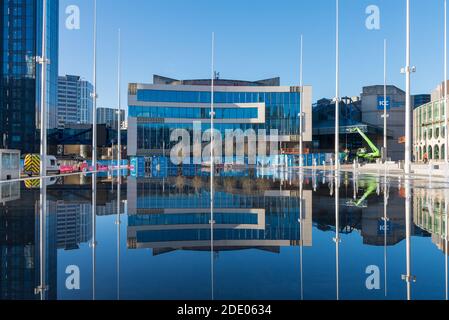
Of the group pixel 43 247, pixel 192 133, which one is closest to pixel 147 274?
pixel 43 247

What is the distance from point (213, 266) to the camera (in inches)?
255

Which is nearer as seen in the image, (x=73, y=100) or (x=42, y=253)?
(x=42, y=253)

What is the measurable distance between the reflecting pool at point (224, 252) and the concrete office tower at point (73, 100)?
601ft

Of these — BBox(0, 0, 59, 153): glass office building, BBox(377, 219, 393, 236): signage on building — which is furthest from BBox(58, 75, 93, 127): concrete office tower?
BBox(377, 219, 393, 236): signage on building

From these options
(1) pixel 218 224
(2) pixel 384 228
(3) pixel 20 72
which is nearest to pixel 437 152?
(2) pixel 384 228

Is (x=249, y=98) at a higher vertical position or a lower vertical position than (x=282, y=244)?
higher

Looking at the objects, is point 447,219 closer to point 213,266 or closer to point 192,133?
point 213,266

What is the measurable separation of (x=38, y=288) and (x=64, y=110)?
19751 cm

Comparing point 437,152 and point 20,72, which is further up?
point 20,72

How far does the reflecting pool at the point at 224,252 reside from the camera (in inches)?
209

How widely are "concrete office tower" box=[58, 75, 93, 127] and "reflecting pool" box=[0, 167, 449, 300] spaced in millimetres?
183167

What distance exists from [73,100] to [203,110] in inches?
5226

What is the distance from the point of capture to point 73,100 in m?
188

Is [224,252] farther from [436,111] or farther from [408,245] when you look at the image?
[436,111]
